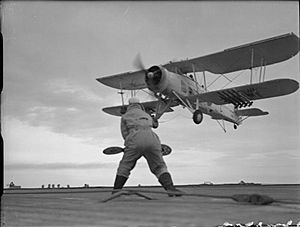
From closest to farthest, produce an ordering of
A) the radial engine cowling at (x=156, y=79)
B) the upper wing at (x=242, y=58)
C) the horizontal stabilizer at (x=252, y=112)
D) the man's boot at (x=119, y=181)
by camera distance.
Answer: the man's boot at (x=119, y=181) < the horizontal stabilizer at (x=252, y=112) < the upper wing at (x=242, y=58) < the radial engine cowling at (x=156, y=79)

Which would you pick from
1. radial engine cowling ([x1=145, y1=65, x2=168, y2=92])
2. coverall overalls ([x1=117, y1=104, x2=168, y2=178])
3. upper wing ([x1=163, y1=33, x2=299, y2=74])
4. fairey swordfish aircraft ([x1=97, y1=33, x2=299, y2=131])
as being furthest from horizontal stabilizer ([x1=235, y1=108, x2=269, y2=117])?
coverall overalls ([x1=117, y1=104, x2=168, y2=178])

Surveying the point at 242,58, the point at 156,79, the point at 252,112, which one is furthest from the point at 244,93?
the point at 156,79

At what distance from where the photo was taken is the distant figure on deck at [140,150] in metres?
1.04

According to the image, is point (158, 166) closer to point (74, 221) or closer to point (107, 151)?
point (107, 151)

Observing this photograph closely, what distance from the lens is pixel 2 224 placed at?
538 mm

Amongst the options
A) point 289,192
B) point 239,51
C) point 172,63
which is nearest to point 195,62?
point 172,63

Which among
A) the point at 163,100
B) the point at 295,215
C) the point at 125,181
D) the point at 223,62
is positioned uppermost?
the point at 223,62

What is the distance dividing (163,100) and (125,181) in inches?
70.5

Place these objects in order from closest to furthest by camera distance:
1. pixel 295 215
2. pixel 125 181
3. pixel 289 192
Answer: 1. pixel 295 215
2. pixel 125 181
3. pixel 289 192

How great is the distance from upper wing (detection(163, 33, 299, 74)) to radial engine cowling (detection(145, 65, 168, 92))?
0.38 m

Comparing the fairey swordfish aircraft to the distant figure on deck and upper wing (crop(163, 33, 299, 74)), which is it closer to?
upper wing (crop(163, 33, 299, 74))

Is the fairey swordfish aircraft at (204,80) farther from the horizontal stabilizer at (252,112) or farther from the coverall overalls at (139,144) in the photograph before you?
the coverall overalls at (139,144)

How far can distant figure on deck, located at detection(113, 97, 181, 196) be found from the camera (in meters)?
1.04

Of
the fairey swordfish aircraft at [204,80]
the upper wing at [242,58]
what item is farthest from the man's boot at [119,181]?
the upper wing at [242,58]
